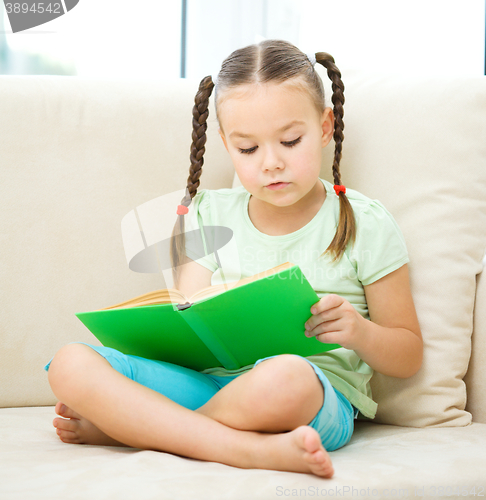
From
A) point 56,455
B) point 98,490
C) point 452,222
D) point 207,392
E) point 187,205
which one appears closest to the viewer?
point 98,490

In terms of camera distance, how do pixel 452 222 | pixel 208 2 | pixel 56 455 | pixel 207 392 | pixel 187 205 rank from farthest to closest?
pixel 208 2 < pixel 187 205 < pixel 452 222 < pixel 207 392 < pixel 56 455

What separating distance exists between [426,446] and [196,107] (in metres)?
0.75

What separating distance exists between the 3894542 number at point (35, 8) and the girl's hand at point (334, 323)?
1.56m

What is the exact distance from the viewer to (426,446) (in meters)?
0.78

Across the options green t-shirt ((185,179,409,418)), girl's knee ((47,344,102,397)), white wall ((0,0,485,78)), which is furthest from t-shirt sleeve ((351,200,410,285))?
white wall ((0,0,485,78))

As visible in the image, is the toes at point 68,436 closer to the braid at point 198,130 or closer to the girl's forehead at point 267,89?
the braid at point 198,130

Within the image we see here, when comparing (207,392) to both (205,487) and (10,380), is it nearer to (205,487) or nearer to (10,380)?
(205,487)

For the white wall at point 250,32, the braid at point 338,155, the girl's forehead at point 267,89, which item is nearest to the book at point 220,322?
the braid at point 338,155

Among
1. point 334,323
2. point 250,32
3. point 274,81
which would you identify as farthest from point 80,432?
point 250,32

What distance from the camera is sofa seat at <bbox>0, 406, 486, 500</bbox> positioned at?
0.57 m

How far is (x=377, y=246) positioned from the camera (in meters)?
0.95

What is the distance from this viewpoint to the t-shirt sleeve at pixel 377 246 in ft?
3.09

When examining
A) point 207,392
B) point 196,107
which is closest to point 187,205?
point 196,107

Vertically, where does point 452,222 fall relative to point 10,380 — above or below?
above
